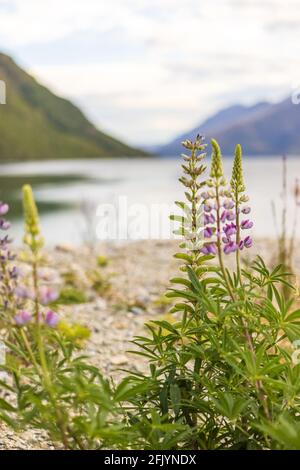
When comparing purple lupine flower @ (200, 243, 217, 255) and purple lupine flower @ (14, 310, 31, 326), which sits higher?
purple lupine flower @ (200, 243, 217, 255)

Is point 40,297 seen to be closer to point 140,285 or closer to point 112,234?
point 140,285

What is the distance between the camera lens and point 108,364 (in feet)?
17.9

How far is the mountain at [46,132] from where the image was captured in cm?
14450

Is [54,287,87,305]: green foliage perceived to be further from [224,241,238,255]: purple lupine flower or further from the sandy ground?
[224,241,238,255]: purple lupine flower

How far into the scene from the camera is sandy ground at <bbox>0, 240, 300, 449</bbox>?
5465mm

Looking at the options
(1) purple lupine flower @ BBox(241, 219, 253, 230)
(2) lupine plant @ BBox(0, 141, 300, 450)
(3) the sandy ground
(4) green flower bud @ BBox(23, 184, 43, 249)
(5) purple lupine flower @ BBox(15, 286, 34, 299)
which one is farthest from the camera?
(3) the sandy ground

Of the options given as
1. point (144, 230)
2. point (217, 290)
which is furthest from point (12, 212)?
point (217, 290)

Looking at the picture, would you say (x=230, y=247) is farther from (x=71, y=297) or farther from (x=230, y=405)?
(x=71, y=297)

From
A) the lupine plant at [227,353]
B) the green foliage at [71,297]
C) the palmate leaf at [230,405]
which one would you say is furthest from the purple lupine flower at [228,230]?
the green foliage at [71,297]

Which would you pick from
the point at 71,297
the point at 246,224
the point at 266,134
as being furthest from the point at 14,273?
the point at 266,134

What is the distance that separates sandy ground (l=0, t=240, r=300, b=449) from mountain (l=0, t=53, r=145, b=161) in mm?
128766

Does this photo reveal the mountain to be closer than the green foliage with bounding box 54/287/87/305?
No

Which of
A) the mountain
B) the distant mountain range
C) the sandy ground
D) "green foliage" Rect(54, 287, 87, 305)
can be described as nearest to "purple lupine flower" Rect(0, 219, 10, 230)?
the sandy ground

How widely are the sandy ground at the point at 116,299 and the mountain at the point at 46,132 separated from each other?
128766 mm
